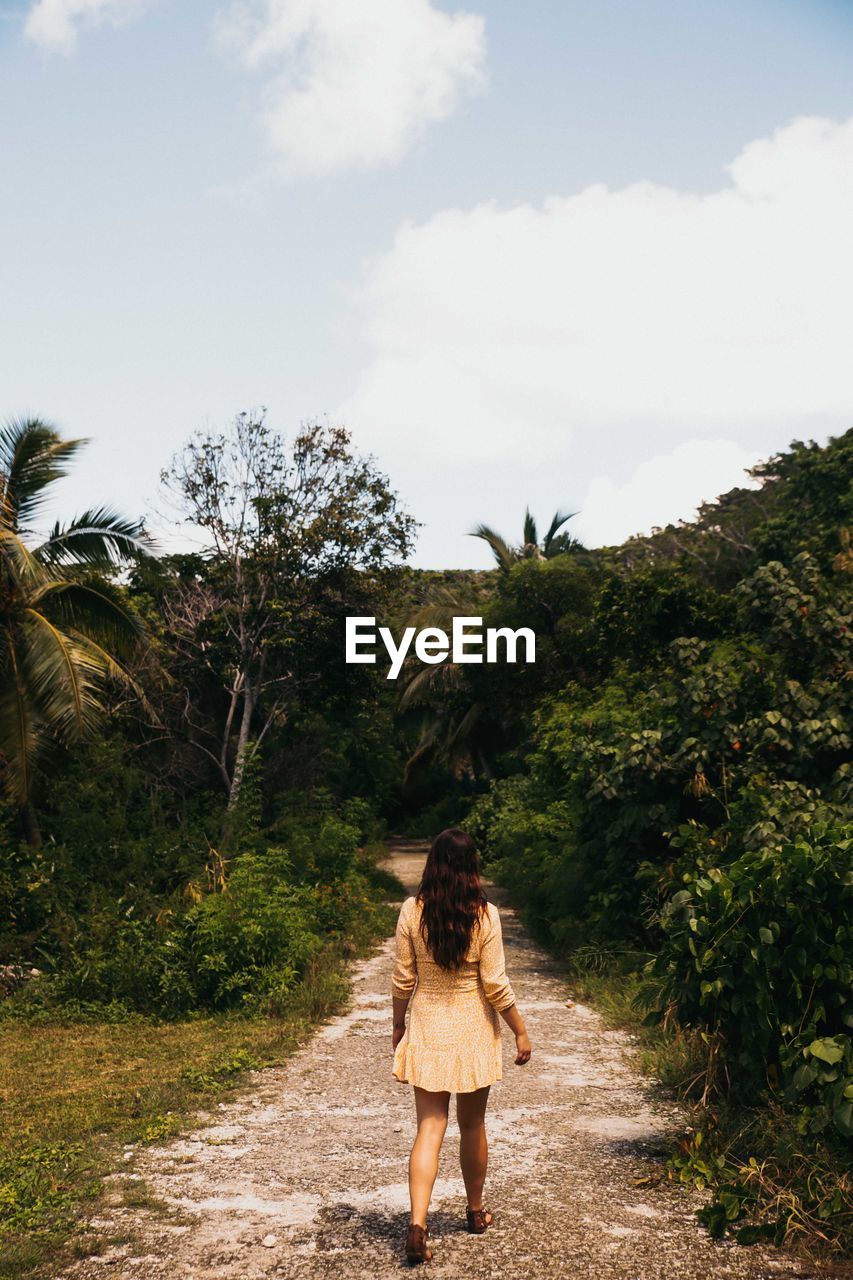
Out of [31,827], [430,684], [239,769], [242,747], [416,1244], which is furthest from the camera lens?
[430,684]

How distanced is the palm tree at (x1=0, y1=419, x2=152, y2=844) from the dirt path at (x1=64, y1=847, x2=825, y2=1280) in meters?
6.77

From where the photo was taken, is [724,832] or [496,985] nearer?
[496,985]

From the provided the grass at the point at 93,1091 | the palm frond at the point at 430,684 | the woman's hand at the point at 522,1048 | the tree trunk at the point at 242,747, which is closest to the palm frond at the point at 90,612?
the tree trunk at the point at 242,747

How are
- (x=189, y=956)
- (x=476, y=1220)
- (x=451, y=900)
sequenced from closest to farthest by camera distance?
(x=451, y=900)
(x=476, y=1220)
(x=189, y=956)

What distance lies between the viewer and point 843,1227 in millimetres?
4574

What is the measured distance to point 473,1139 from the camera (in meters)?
4.74

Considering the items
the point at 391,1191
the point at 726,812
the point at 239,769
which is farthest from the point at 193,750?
the point at 391,1191

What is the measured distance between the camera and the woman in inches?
184

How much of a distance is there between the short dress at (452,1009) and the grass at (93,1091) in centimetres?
152

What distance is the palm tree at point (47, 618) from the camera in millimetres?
13680

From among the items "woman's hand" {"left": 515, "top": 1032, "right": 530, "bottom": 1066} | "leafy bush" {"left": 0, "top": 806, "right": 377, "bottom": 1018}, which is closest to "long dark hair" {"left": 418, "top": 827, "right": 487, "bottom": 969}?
"woman's hand" {"left": 515, "top": 1032, "right": 530, "bottom": 1066}

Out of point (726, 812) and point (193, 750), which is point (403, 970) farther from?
point (193, 750)

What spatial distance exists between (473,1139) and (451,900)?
3.18 feet

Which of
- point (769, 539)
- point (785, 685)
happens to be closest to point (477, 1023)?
point (785, 685)
